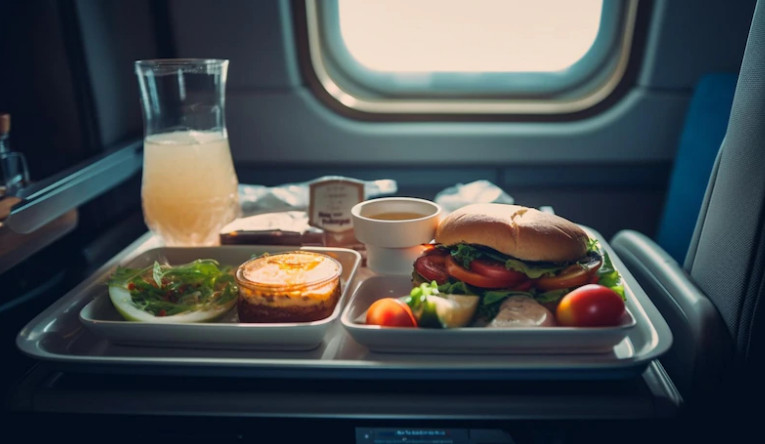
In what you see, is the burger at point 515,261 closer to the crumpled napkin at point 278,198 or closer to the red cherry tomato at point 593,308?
the red cherry tomato at point 593,308

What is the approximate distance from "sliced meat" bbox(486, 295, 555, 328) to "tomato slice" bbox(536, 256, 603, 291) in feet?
0.16

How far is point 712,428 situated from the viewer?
35.0 inches

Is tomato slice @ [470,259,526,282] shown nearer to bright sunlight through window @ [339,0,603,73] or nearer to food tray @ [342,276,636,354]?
food tray @ [342,276,636,354]

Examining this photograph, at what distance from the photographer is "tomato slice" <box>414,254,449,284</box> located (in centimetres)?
100

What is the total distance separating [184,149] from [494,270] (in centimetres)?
68

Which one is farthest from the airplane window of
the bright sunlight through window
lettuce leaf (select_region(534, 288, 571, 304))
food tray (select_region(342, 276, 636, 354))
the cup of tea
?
food tray (select_region(342, 276, 636, 354))

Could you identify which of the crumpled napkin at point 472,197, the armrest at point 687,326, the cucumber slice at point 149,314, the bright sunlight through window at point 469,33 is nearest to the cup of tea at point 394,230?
the crumpled napkin at point 472,197

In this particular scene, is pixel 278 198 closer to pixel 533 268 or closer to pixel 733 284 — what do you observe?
pixel 533 268

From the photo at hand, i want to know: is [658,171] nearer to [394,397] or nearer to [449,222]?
[449,222]

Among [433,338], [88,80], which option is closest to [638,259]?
[433,338]

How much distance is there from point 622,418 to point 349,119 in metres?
1.07

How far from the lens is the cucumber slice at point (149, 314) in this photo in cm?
94

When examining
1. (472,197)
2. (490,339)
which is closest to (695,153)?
(472,197)

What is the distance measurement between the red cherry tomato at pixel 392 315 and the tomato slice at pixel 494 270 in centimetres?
15
